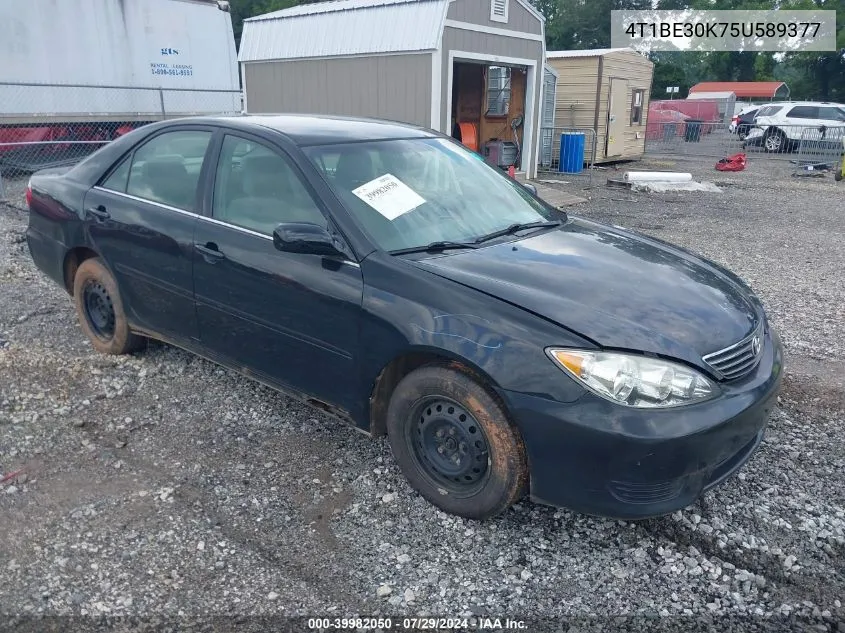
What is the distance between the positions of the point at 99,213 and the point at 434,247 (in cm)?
238

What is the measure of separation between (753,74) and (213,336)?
216 feet

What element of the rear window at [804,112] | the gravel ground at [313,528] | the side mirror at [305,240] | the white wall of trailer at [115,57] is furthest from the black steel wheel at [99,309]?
the rear window at [804,112]

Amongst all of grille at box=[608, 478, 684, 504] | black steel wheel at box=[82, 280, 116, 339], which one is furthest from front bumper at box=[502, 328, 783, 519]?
black steel wheel at box=[82, 280, 116, 339]

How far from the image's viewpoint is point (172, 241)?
3830 mm

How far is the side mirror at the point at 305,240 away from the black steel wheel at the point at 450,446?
824mm

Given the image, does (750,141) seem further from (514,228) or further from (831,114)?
(514,228)

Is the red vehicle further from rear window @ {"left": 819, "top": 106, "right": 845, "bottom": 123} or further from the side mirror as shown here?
the side mirror

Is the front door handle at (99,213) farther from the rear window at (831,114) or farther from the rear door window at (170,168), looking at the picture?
the rear window at (831,114)

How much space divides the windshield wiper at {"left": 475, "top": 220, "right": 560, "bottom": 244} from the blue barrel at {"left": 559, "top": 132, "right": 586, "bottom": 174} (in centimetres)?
1315

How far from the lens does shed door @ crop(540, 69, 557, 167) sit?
1680cm

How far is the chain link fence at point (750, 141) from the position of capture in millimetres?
Result: 21594

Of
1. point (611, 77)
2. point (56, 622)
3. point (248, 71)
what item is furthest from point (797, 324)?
point (611, 77)

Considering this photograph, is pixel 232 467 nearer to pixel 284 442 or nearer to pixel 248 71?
pixel 284 442

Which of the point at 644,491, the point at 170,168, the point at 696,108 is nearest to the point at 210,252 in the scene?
the point at 170,168
